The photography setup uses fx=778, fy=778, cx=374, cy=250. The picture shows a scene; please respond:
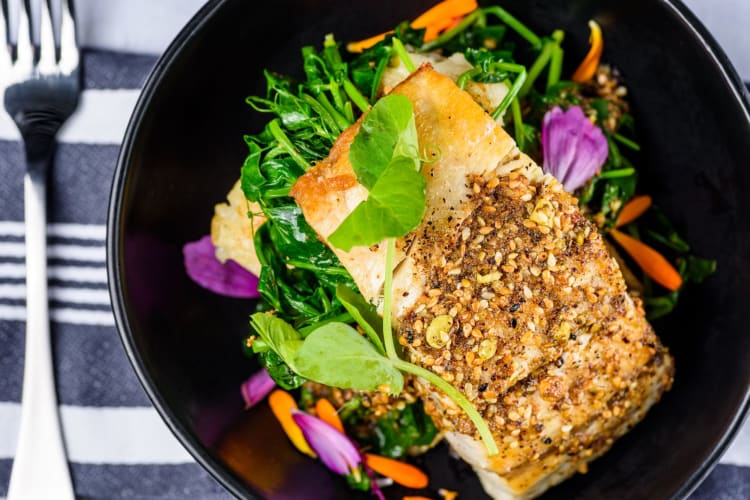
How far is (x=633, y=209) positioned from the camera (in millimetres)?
3289

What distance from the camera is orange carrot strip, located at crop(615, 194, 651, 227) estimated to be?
328 cm

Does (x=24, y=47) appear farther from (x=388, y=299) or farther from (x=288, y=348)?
(x=388, y=299)

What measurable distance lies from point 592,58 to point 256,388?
1971mm

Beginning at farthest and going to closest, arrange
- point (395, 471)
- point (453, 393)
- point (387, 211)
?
point (395, 471)
point (453, 393)
point (387, 211)

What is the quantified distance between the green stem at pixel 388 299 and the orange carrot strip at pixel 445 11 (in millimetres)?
1121

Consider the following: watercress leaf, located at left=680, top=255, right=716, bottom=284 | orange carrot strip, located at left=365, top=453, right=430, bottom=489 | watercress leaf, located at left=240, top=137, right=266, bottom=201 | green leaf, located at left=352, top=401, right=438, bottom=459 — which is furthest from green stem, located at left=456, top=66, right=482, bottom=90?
orange carrot strip, located at left=365, top=453, right=430, bottom=489

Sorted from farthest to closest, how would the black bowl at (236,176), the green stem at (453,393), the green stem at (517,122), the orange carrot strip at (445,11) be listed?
1. the orange carrot strip at (445,11)
2. the green stem at (517,122)
3. the black bowl at (236,176)
4. the green stem at (453,393)

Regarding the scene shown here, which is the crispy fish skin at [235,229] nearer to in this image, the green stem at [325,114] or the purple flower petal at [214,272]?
the purple flower petal at [214,272]

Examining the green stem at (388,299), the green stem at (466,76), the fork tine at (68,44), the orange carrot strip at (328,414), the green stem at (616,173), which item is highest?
the green stem at (466,76)

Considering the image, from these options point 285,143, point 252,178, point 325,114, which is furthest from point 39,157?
point 325,114

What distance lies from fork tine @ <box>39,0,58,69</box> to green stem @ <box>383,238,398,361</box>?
6.08ft

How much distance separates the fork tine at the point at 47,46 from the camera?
336cm

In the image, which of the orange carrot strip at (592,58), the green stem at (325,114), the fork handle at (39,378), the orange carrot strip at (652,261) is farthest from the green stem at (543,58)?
the fork handle at (39,378)

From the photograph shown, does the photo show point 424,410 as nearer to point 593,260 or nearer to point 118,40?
point 593,260
